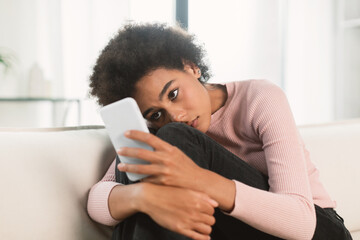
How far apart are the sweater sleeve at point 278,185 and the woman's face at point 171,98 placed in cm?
12

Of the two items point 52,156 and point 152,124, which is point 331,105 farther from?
point 52,156

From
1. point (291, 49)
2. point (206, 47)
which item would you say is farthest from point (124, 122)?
point (291, 49)

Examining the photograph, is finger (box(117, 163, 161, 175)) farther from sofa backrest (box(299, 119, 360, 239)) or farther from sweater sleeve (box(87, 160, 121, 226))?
sofa backrest (box(299, 119, 360, 239))

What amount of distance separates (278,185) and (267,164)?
58mm

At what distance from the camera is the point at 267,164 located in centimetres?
87

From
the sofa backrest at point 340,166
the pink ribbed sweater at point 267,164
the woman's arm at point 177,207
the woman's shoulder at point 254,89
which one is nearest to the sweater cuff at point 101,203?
the pink ribbed sweater at point 267,164

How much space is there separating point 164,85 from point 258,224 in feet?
1.17

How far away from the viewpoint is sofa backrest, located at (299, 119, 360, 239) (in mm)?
1291

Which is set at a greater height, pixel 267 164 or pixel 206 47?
pixel 206 47

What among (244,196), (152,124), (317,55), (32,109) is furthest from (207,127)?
(317,55)

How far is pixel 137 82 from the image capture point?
96cm

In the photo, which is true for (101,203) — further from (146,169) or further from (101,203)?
(146,169)

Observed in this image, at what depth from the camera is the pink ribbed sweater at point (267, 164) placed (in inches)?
30.5

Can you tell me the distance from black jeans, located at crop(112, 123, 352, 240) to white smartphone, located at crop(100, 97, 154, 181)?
0.08 m
